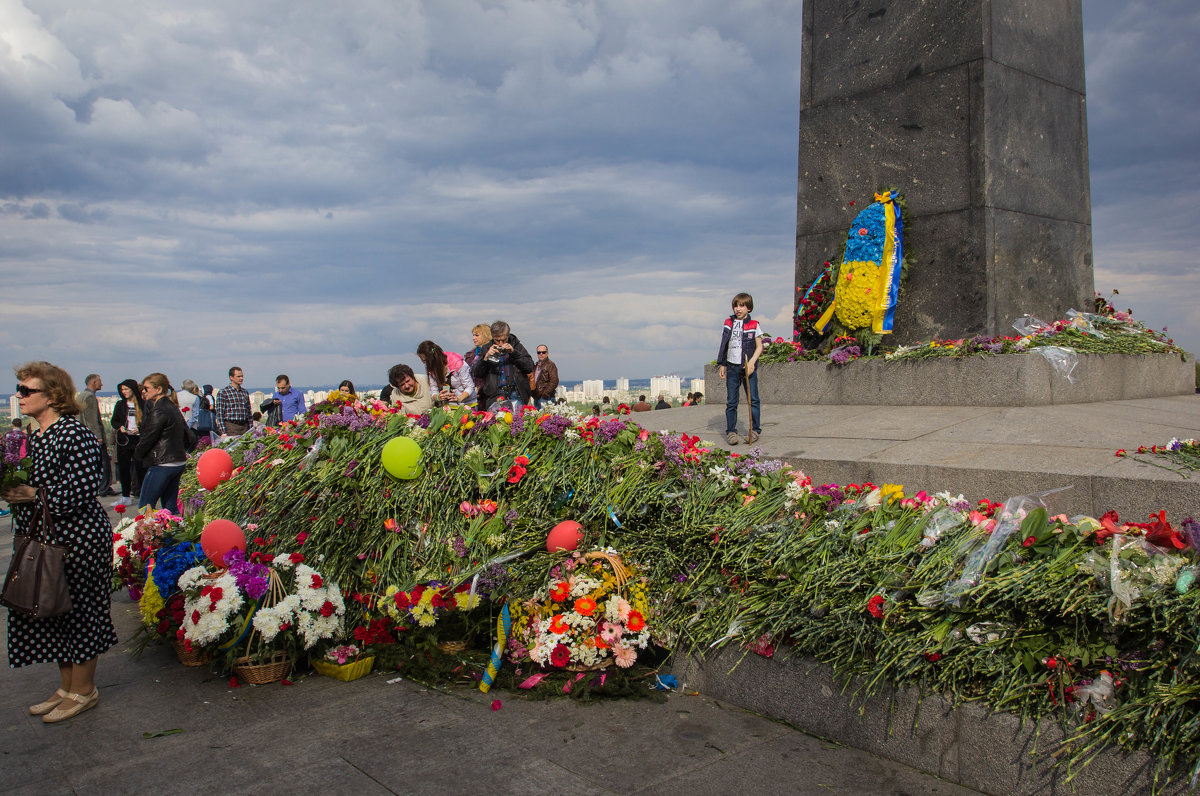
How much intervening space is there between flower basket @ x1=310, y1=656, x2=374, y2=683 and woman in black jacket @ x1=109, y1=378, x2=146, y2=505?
819 cm

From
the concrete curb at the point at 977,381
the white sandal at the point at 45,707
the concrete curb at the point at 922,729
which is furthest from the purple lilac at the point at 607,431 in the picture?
the concrete curb at the point at 977,381

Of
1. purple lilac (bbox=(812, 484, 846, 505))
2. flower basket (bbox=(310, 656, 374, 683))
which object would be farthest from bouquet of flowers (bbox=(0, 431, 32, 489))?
purple lilac (bbox=(812, 484, 846, 505))

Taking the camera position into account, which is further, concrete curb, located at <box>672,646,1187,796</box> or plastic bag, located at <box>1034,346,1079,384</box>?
plastic bag, located at <box>1034,346,1079,384</box>

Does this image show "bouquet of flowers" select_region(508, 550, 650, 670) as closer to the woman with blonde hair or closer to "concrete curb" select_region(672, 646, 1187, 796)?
"concrete curb" select_region(672, 646, 1187, 796)

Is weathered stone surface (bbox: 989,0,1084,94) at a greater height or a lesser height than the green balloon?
greater

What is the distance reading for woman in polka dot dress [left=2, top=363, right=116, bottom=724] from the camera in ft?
12.2

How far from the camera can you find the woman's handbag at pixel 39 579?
140 inches

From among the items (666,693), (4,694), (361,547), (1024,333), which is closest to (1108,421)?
(1024,333)

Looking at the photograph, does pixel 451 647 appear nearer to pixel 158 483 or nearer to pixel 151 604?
pixel 151 604

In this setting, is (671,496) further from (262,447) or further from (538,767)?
(262,447)

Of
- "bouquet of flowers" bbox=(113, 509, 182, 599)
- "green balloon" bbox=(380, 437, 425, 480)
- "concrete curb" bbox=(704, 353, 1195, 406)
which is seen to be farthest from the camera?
"concrete curb" bbox=(704, 353, 1195, 406)

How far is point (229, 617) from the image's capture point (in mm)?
4094

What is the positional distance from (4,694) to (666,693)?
10.6 feet

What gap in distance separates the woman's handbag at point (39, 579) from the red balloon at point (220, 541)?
0.84 meters
